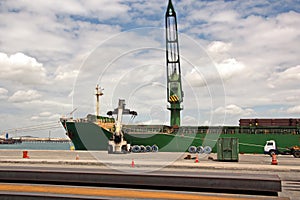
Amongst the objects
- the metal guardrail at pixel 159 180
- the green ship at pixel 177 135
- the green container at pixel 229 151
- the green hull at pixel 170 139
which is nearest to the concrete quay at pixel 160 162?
the green container at pixel 229 151

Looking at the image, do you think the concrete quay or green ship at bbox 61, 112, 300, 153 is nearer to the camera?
the concrete quay

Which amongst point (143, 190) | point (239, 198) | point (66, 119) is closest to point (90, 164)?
point (143, 190)

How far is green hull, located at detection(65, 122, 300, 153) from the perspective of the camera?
161 feet

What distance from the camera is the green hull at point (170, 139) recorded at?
4922 centimetres

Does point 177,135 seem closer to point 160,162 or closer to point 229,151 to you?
point 229,151

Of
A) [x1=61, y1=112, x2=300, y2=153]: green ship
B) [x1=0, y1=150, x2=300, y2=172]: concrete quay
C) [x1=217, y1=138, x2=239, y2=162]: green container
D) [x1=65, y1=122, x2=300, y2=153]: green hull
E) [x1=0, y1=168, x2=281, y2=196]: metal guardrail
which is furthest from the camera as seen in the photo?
[x1=61, y1=112, x2=300, y2=153]: green ship

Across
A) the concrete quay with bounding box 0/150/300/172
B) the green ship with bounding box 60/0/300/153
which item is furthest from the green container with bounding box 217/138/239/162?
the green ship with bounding box 60/0/300/153

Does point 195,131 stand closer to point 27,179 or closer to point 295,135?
point 295,135

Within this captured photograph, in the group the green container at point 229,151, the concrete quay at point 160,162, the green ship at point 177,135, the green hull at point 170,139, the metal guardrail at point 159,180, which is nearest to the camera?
the metal guardrail at point 159,180

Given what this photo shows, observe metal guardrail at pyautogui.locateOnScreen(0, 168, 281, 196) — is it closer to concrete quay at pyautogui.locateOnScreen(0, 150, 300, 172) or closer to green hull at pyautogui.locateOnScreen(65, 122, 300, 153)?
concrete quay at pyautogui.locateOnScreen(0, 150, 300, 172)

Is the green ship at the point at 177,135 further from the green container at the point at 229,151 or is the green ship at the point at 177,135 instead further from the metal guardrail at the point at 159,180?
the metal guardrail at the point at 159,180

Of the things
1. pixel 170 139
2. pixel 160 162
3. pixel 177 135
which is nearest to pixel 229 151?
pixel 160 162

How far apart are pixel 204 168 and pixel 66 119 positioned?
36.9m

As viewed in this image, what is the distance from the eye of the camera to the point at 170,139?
50.8 m
